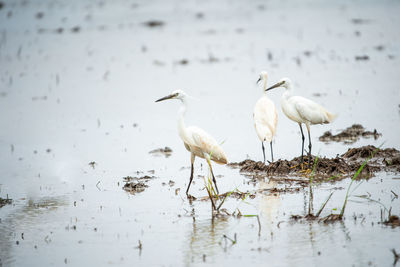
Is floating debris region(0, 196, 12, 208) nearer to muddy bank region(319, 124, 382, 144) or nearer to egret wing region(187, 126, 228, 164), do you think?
egret wing region(187, 126, 228, 164)

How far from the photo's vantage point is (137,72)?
2006 cm

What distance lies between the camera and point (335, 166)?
339 inches

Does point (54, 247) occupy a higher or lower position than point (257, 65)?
lower

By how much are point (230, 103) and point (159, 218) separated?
7790 mm

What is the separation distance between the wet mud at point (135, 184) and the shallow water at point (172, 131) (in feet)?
0.36

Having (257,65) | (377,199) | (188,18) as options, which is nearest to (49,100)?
(257,65)

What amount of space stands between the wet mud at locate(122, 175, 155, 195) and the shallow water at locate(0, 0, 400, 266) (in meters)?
0.11

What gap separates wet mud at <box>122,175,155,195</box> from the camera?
8.76 meters

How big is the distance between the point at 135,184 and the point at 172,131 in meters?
3.89

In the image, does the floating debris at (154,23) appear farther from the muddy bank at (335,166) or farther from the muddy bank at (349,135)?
the muddy bank at (335,166)

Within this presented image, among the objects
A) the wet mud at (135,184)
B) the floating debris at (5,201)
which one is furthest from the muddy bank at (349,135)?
the floating debris at (5,201)

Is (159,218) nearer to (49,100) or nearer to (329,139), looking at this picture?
(329,139)

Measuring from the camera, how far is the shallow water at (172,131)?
641 centimetres

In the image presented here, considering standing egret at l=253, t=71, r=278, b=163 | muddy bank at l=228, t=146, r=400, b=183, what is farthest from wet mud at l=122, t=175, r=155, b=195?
standing egret at l=253, t=71, r=278, b=163
